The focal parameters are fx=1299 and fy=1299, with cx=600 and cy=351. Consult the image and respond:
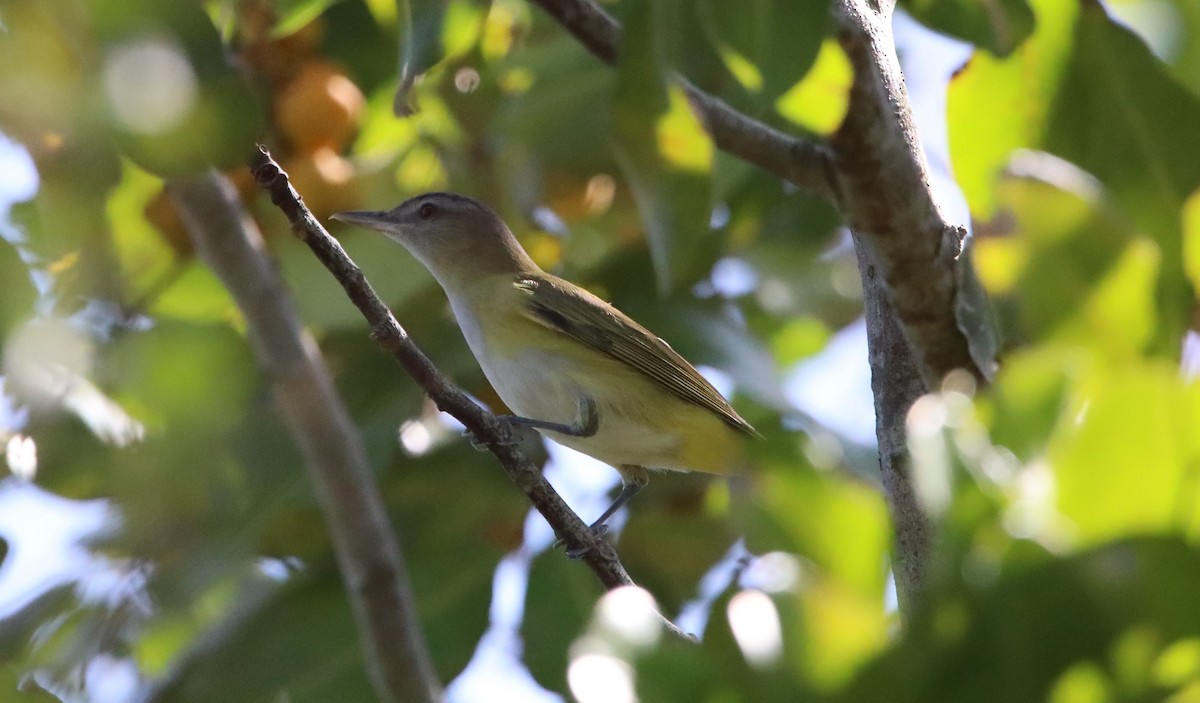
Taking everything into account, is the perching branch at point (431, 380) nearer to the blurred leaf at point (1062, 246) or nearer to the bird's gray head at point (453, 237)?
the blurred leaf at point (1062, 246)

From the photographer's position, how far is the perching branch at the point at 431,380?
212 centimetres

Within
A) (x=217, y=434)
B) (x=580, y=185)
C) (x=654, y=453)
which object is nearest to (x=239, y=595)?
(x=217, y=434)

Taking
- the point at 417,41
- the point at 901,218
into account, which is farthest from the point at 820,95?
the point at 417,41

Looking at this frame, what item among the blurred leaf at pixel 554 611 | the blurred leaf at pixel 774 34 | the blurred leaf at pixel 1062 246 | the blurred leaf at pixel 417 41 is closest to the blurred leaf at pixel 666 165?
the blurred leaf at pixel 774 34

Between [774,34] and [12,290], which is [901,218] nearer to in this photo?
[774,34]

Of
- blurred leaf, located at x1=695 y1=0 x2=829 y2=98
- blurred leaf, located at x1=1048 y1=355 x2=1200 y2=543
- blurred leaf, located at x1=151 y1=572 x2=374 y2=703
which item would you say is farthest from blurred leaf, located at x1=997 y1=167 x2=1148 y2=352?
blurred leaf, located at x1=151 y1=572 x2=374 y2=703

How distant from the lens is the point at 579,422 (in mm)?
3846

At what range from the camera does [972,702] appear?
0.98 m

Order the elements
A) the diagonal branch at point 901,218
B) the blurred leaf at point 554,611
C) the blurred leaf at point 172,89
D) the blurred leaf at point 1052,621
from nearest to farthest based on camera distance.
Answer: the blurred leaf at point 1052,621, the blurred leaf at point 172,89, the diagonal branch at point 901,218, the blurred leaf at point 554,611

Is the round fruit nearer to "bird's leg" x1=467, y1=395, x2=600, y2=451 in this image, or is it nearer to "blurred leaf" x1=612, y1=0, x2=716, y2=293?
"bird's leg" x1=467, y1=395, x2=600, y2=451

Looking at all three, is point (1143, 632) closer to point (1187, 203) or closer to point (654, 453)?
point (1187, 203)

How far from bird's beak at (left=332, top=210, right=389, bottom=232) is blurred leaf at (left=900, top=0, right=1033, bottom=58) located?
1698mm

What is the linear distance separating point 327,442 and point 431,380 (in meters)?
0.21

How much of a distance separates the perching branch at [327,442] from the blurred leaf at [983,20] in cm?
141
